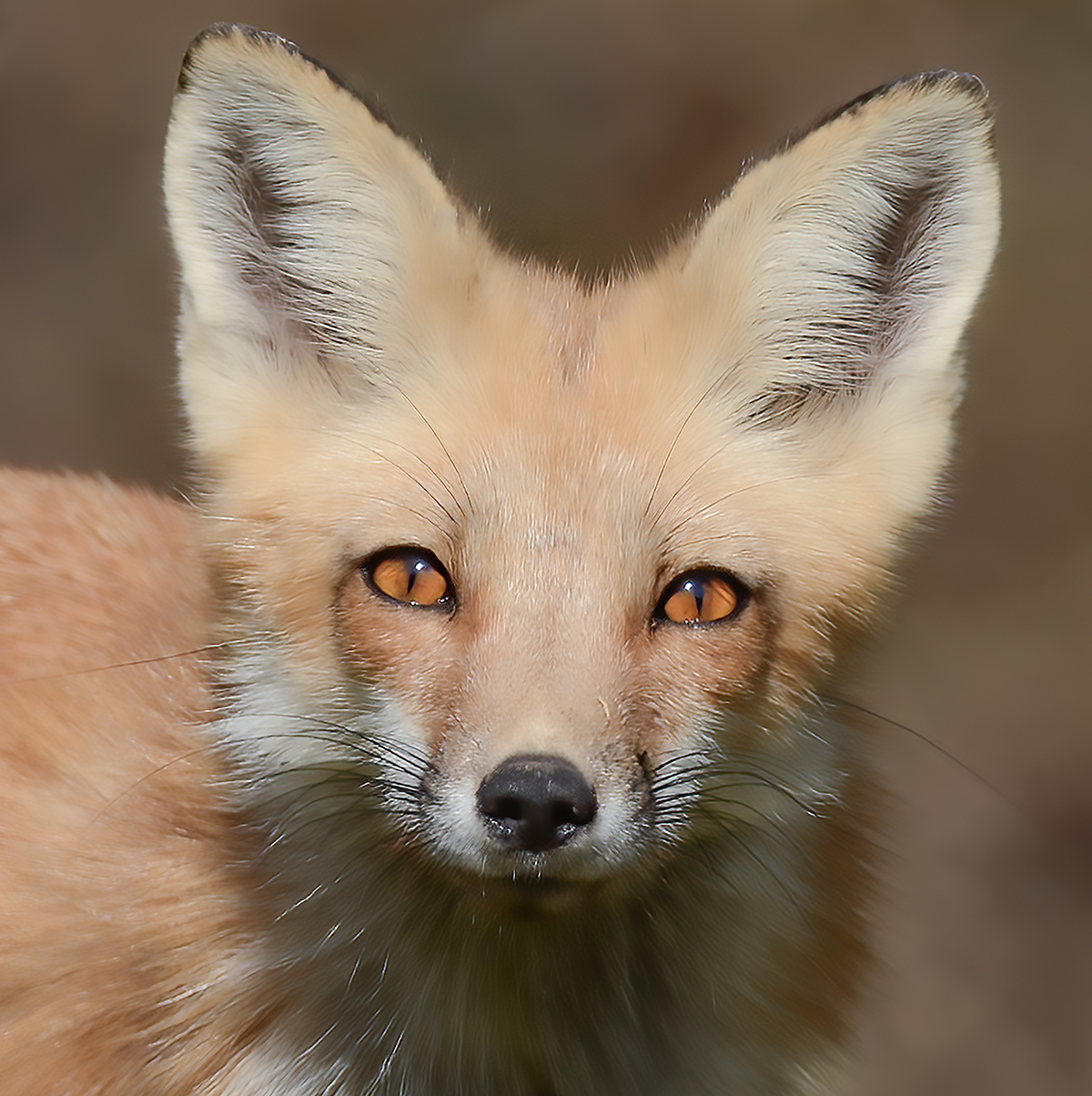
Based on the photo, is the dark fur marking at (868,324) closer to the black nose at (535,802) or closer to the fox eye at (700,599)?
the fox eye at (700,599)

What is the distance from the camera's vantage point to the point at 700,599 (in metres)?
1.92

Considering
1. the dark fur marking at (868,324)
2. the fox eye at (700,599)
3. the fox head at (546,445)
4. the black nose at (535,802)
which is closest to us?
the black nose at (535,802)

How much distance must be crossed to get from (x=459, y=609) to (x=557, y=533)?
184mm

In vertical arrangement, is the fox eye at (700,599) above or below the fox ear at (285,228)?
below

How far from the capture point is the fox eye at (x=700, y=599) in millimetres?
1911

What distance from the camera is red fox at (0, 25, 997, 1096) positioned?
74.8 inches

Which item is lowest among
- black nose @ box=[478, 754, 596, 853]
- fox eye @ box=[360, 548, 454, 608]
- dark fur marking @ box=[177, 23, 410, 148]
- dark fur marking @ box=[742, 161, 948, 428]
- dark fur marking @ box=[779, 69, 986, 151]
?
black nose @ box=[478, 754, 596, 853]

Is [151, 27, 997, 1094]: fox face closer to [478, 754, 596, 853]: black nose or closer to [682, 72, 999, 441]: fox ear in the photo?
[682, 72, 999, 441]: fox ear

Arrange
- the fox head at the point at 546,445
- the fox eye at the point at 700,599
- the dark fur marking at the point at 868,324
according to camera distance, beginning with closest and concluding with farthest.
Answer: the fox head at the point at 546,445
the fox eye at the point at 700,599
the dark fur marking at the point at 868,324

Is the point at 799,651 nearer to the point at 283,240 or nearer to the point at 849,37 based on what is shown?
the point at 283,240

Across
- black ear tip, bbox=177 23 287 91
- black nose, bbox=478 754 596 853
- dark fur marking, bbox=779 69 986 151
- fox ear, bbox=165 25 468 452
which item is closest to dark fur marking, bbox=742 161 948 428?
dark fur marking, bbox=779 69 986 151

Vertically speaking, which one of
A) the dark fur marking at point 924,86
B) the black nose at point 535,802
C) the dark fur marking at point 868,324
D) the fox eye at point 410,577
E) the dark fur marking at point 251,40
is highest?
the dark fur marking at point 924,86

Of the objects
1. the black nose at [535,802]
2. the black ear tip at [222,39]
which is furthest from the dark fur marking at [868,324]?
the black ear tip at [222,39]

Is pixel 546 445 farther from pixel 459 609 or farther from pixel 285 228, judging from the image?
pixel 285 228
